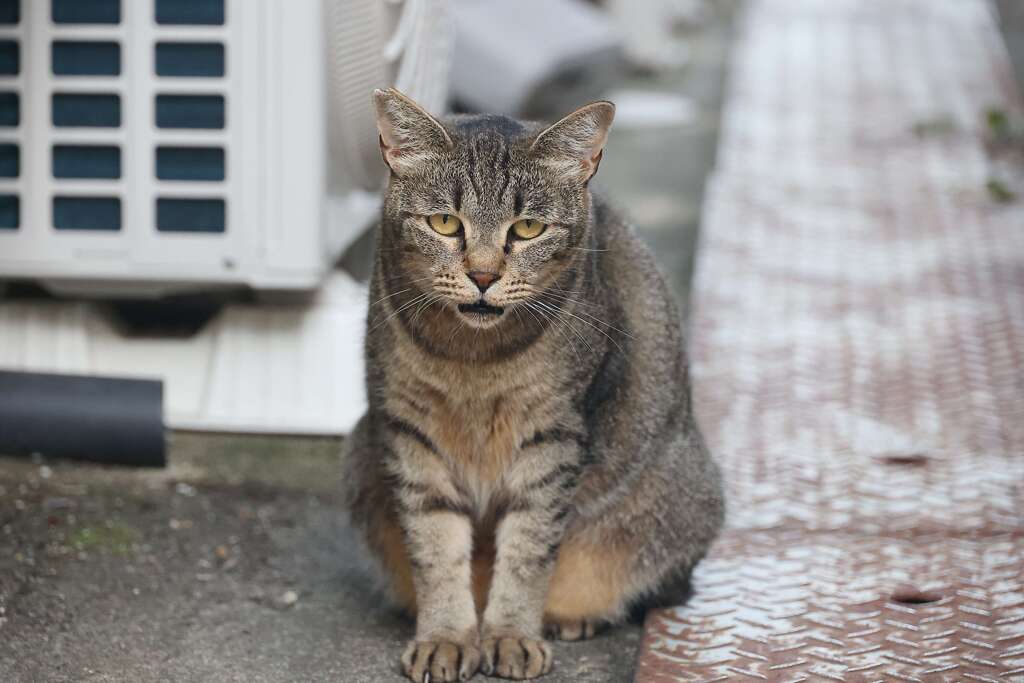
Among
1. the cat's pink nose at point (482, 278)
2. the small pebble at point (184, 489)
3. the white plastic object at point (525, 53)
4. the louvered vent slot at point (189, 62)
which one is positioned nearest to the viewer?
the cat's pink nose at point (482, 278)

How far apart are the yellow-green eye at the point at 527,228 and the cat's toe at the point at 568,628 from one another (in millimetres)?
796

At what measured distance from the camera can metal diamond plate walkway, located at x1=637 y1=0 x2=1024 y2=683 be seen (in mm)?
2688

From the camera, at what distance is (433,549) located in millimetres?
2588

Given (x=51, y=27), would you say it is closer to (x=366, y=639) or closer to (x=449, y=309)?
(x=449, y=309)

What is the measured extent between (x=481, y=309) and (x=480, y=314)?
0.03 feet

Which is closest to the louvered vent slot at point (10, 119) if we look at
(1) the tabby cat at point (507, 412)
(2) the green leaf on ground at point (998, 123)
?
(1) the tabby cat at point (507, 412)

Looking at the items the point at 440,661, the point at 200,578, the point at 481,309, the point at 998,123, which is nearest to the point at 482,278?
the point at 481,309

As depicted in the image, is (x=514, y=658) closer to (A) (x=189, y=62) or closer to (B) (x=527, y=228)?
(B) (x=527, y=228)

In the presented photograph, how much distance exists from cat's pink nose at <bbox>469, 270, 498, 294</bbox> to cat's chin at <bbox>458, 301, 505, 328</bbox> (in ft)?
0.13

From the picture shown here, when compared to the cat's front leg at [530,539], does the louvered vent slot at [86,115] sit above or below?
above

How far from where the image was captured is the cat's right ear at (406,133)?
98.2 inches

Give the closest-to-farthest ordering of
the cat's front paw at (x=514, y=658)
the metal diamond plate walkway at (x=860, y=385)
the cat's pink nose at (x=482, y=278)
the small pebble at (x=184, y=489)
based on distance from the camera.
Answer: the cat's pink nose at (x=482, y=278)
the cat's front paw at (x=514, y=658)
the metal diamond plate walkway at (x=860, y=385)
the small pebble at (x=184, y=489)

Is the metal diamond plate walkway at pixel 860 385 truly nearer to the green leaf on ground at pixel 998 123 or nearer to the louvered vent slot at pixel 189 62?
the green leaf on ground at pixel 998 123

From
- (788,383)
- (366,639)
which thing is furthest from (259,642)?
(788,383)
